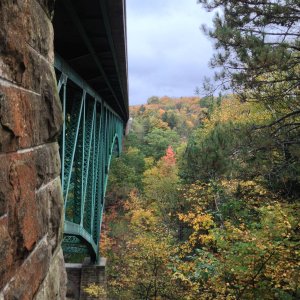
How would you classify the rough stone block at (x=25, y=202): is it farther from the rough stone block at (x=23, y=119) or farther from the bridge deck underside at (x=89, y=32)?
the bridge deck underside at (x=89, y=32)

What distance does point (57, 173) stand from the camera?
8.10 ft

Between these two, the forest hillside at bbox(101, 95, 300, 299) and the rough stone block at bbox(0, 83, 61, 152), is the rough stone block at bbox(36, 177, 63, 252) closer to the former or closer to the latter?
the rough stone block at bbox(0, 83, 61, 152)

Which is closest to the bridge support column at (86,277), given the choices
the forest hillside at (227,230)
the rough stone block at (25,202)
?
the forest hillside at (227,230)

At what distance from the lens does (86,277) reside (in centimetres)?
1497

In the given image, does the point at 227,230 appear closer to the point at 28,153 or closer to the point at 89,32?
the point at 89,32

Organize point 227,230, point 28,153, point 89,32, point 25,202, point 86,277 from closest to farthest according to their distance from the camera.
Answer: point 25,202 < point 28,153 < point 89,32 < point 227,230 < point 86,277

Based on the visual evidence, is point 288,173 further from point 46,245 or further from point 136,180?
point 136,180

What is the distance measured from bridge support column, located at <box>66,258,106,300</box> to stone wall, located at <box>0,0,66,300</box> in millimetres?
12925

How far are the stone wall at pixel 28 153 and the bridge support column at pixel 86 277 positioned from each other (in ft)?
42.4

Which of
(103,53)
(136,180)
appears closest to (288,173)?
(103,53)

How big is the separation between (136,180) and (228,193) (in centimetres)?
1950

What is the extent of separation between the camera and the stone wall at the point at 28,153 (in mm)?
1440

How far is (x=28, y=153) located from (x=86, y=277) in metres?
14.3

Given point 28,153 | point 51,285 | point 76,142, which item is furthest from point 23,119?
point 76,142
